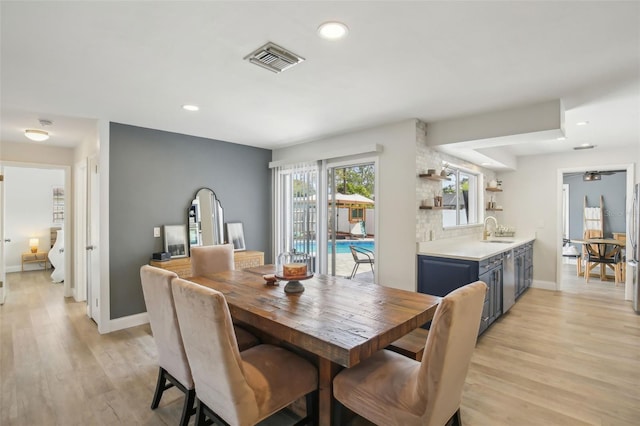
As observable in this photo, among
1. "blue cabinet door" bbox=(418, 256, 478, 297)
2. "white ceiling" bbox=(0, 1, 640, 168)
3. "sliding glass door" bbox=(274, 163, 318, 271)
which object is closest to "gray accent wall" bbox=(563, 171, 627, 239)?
"white ceiling" bbox=(0, 1, 640, 168)

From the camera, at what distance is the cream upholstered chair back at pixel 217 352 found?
147cm

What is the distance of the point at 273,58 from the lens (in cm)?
219

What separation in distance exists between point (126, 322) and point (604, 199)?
967 centimetres

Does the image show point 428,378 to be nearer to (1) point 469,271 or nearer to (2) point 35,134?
(1) point 469,271

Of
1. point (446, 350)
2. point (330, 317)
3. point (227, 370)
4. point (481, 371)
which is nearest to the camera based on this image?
point (446, 350)

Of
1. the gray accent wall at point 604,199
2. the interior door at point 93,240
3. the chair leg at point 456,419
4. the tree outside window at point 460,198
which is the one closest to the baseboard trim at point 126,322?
the interior door at point 93,240

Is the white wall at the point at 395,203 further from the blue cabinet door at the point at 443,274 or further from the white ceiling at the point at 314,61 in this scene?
the white ceiling at the point at 314,61

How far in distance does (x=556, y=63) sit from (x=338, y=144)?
255 centimetres

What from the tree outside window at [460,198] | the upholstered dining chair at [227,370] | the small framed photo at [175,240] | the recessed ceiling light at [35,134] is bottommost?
the upholstered dining chair at [227,370]

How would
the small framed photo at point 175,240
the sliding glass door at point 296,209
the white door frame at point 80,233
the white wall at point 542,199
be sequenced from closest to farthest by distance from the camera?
the small framed photo at point 175,240 < the white door frame at point 80,233 < the sliding glass door at point 296,209 < the white wall at point 542,199

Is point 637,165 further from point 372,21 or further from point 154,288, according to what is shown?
point 154,288

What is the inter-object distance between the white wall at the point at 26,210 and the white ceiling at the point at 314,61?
456 centimetres

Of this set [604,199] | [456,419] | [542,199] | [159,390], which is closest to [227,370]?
[159,390]

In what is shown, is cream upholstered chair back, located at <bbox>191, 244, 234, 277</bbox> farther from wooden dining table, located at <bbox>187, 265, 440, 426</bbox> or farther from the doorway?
the doorway
